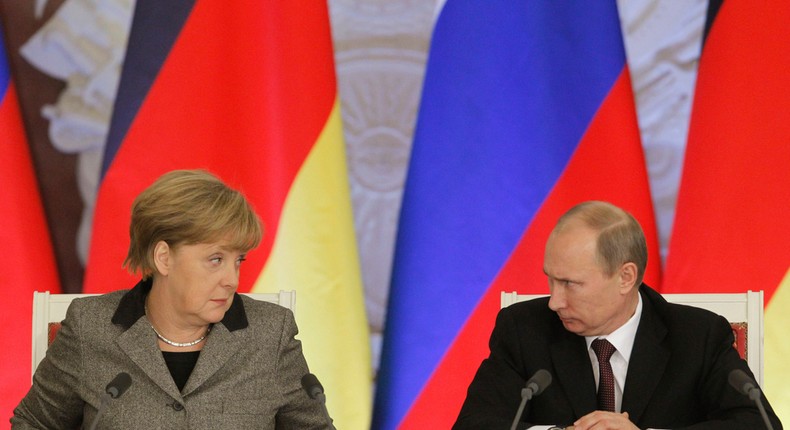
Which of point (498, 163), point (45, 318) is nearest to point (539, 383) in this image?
point (45, 318)

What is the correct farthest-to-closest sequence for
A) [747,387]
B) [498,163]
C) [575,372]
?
[498,163]
[575,372]
[747,387]

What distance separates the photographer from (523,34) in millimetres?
3666

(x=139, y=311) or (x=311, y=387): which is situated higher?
(x=139, y=311)

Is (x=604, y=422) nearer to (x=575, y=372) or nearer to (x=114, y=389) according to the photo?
(x=575, y=372)

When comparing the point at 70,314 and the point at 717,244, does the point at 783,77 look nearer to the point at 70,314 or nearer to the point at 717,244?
the point at 717,244

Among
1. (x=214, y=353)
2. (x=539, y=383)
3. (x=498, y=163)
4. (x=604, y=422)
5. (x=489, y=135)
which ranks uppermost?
(x=489, y=135)

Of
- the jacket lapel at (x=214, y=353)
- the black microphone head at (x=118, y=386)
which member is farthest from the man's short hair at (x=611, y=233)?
the black microphone head at (x=118, y=386)

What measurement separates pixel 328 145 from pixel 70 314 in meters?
1.43

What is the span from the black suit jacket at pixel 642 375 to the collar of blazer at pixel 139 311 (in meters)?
0.59

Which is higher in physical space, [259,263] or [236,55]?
[236,55]

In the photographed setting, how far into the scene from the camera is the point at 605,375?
2.51 meters

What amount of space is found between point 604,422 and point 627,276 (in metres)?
0.39

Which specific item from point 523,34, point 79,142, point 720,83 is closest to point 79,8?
point 79,142

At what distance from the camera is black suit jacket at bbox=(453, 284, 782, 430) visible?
2430 mm
